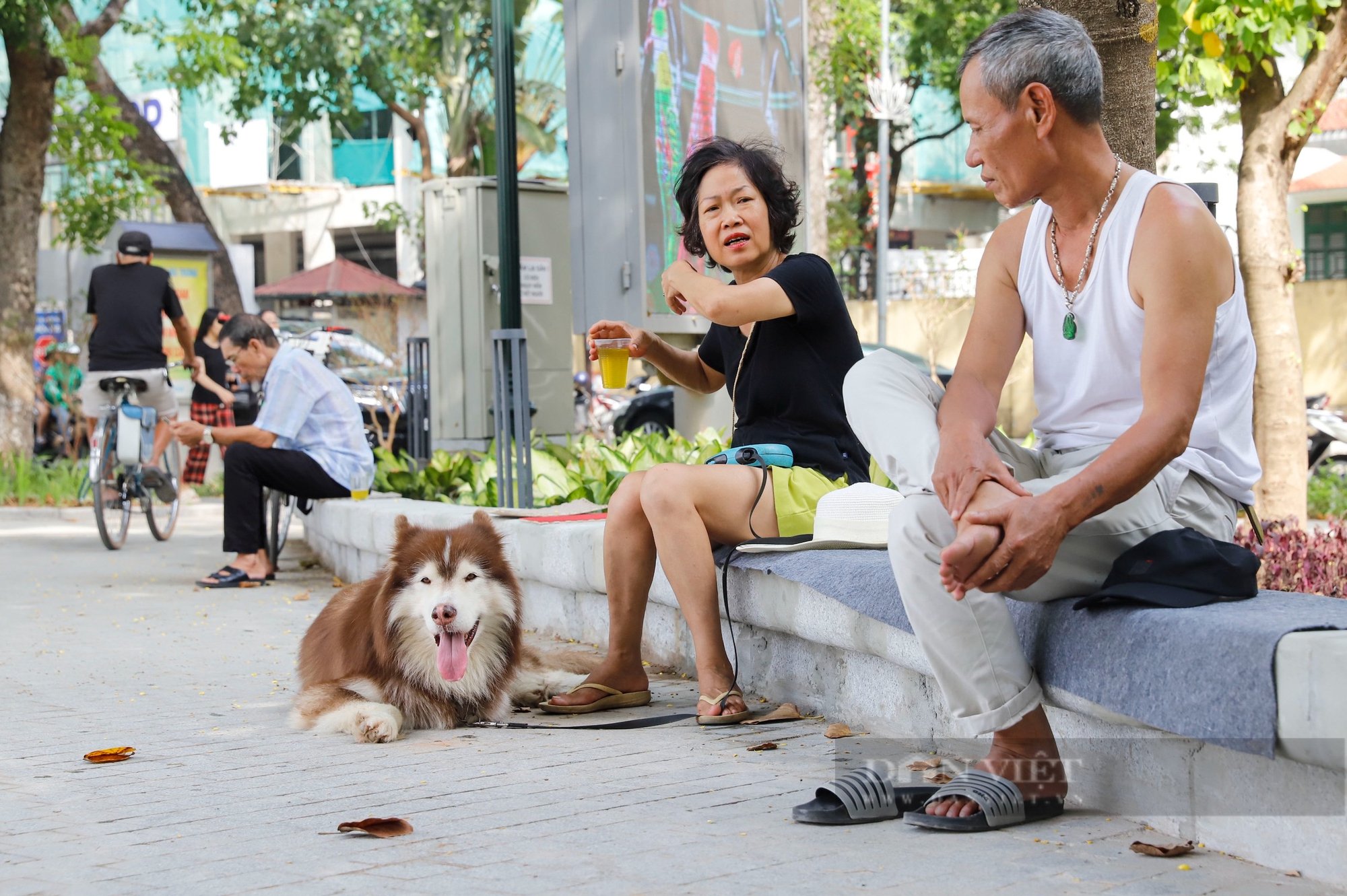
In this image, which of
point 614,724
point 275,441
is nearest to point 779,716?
point 614,724

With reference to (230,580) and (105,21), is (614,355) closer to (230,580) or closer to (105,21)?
(230,580)

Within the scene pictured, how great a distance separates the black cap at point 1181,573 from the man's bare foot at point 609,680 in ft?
6.27

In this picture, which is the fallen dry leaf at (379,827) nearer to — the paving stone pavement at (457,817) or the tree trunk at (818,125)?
the paving stone pavement at (457,817)

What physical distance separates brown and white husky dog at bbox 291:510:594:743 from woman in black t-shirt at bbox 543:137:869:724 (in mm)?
288

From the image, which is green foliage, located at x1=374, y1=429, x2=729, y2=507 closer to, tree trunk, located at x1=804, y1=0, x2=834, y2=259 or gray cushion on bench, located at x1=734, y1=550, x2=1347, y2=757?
gray cushion on bench, located at x1=734, y1=550, x2=1347, y2=757

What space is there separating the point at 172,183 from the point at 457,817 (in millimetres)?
19607

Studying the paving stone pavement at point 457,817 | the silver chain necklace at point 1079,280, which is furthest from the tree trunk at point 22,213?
the silver chain necklace at point 1079,280

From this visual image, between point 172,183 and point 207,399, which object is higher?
point 172,183

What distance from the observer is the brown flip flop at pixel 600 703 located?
429 cm

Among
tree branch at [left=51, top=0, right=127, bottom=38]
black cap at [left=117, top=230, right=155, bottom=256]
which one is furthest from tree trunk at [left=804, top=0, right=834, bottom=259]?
tree branch at [left=51, top=0, right=127, bottom=38]

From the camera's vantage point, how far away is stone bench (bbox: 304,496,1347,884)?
2.30 metres

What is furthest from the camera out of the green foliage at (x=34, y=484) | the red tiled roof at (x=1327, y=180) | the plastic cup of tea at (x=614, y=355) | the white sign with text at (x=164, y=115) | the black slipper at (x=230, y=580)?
the white sign with text at (x=164, y=115)

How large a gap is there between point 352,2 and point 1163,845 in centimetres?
2432

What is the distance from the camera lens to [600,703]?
430cm
